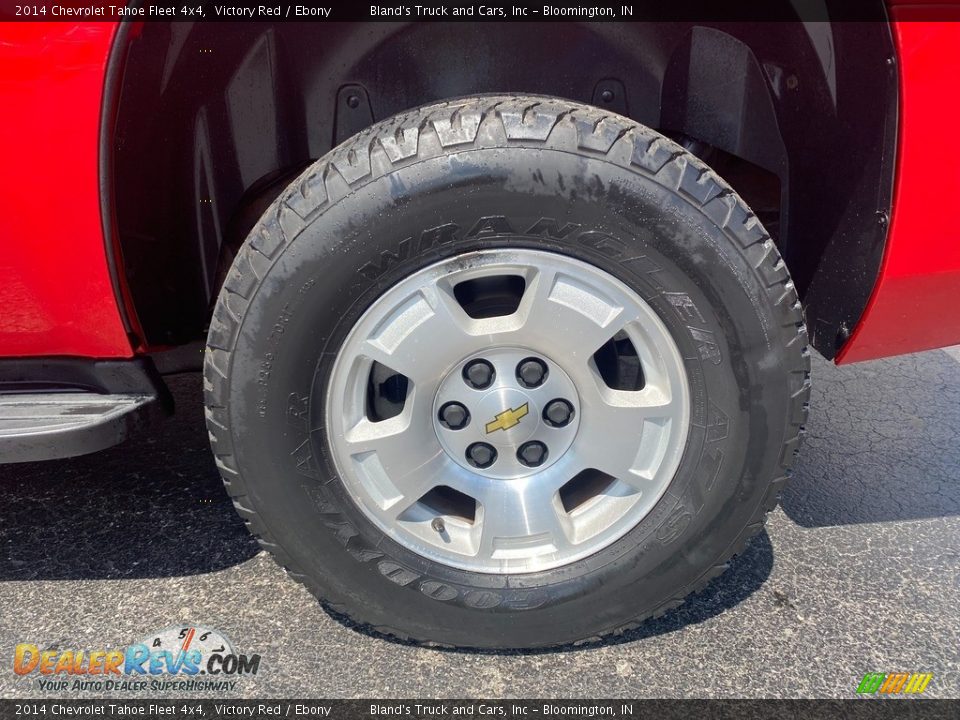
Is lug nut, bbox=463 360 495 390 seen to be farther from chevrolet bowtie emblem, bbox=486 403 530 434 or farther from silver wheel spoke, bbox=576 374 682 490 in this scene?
silver wheel spoke, bbox=576 374 682 490

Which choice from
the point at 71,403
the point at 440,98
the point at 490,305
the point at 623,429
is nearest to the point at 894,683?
the point at 623,429

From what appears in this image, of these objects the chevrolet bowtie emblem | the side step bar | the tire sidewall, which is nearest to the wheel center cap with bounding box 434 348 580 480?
the chevrolet bowtie emblem

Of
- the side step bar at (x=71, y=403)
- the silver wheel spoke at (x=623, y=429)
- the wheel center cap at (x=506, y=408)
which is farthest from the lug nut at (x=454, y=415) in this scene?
the side step bar at (x=71, y=403)

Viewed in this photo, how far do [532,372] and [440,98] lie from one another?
85 cm

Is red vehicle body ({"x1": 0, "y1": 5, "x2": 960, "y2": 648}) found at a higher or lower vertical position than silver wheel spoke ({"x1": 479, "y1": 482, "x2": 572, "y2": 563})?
higher

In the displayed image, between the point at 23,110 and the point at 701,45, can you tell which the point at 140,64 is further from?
the point at 701,45

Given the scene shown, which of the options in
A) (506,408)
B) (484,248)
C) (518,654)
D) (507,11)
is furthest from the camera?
(507,11)

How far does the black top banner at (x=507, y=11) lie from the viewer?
153cm

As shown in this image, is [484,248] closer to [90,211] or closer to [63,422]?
[90,211]

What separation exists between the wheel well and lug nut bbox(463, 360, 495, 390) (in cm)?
73

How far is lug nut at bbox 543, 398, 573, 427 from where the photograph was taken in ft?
5.25

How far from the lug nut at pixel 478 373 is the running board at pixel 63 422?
68 cm

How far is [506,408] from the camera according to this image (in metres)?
1.59

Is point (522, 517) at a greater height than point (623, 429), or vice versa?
point (623, 429)
